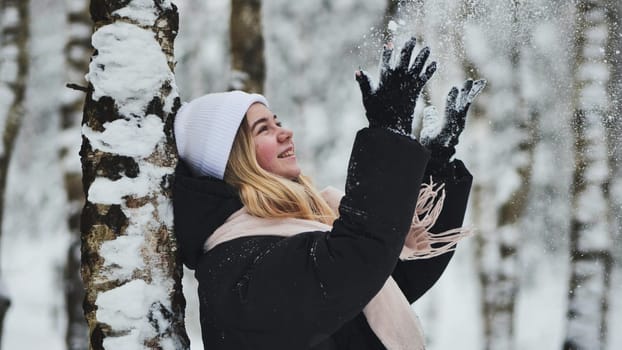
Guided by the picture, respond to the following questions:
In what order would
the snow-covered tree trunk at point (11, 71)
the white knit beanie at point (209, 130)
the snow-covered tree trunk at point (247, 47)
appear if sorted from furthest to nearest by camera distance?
1. the snow-covered tree trunk at point (11, 71)
2. the snow-covered tree trunk at point (247, 47)
3. the white knit beanie at point (209, 130)

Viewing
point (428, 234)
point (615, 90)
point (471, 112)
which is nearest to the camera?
point (428, 234)

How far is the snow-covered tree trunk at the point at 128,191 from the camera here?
1964mm

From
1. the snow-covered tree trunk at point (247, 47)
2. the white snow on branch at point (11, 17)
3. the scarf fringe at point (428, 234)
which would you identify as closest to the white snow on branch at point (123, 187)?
the scarf fringe at point (428, 234)

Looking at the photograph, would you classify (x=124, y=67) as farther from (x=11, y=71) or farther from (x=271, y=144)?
(x=11, y=71)

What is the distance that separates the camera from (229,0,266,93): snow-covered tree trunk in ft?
16.1

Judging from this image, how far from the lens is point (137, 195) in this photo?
6.57ft

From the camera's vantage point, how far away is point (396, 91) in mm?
1781

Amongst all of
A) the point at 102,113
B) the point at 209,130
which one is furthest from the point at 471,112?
the point at 102,113

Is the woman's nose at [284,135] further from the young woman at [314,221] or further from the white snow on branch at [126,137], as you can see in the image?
the white snow on branch at [126,137]

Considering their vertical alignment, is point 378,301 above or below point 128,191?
below

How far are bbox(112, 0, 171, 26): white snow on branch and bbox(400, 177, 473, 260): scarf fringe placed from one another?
1.04 meters

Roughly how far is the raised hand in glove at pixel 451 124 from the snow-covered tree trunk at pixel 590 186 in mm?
3491

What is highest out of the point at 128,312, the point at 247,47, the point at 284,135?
the point at 247,47

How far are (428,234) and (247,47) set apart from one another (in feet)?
10.1
